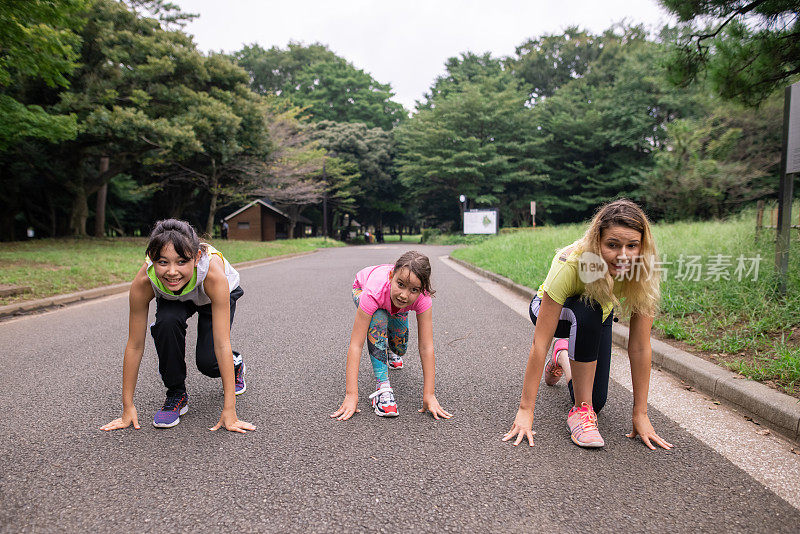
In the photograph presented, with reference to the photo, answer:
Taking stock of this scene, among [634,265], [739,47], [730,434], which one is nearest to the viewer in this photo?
[634,265]

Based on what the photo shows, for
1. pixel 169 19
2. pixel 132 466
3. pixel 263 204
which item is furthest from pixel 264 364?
pixel 263 204

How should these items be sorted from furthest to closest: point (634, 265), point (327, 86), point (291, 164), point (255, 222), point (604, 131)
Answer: point (327, 86) < point (255, 222) < point (604, 131) < point (291, 164) < point (634, 265)

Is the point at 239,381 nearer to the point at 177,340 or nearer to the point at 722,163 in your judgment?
the point at 177,340

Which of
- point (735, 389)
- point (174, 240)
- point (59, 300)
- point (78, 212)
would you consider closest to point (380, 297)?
point (174, 240)

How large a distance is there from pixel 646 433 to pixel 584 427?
0.32 meters

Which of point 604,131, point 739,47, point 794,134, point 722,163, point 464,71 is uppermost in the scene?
point 464,71

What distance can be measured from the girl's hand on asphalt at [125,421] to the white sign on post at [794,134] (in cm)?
578

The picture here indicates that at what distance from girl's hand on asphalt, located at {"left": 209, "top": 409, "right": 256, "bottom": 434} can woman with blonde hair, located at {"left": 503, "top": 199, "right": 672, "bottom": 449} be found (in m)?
1.35

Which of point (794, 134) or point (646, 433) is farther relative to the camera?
point (794, 134)

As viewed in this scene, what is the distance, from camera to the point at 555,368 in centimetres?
307

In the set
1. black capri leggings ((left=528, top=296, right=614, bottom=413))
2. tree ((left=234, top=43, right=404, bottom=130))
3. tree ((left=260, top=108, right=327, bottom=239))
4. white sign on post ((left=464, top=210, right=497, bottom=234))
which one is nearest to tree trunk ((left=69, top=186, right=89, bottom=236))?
tree ((left=260, top=108, right=327, bottom=239))

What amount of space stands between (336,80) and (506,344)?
44941mm

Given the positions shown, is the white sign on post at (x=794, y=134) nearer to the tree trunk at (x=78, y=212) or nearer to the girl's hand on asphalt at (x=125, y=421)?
the girl's hand on asphalt at (x=125, y=421)

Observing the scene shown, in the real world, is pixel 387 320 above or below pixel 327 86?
below
